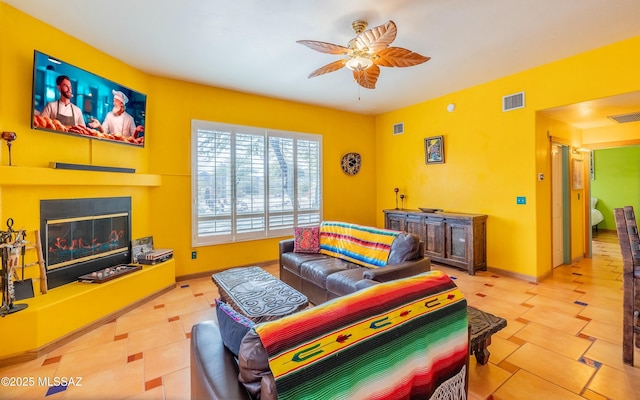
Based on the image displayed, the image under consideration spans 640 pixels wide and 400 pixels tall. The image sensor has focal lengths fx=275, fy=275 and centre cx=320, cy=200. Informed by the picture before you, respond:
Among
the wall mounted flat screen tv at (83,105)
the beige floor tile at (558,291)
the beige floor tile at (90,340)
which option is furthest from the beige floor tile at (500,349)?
the wall mounted flat screen tv at (83,105)

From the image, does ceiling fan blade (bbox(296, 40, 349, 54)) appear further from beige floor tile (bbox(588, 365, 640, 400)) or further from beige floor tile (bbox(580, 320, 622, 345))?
beige floor tile (bbox(580, 320, 622, 345))

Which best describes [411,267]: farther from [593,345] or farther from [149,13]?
[149,13]

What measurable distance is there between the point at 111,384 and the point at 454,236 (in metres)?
4.42

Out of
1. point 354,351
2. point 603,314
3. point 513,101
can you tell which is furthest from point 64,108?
point 603,314

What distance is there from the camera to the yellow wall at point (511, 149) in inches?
128

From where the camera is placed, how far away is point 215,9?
2.43 m

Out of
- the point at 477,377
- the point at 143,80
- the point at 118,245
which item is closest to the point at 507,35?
the point at 477,377

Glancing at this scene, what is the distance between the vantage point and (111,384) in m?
1.95

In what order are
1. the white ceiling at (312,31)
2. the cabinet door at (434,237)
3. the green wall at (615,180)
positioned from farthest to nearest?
the green wall at (615,180) → the cabinet door at (434,237) → the white ceiling at (312,31)

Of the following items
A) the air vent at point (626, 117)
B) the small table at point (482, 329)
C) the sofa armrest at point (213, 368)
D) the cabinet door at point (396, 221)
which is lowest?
the small table at point (482, 329)

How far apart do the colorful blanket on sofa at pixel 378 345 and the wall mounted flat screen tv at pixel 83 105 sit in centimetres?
314

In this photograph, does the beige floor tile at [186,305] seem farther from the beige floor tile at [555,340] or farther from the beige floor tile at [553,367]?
the beige floor tile at [555,340]

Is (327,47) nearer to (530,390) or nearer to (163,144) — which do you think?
(163,144)

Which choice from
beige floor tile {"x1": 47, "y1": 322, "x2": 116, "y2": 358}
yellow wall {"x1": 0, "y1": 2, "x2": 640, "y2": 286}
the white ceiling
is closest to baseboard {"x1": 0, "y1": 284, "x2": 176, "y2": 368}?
beige floor tile {"x1": 47, "y1": 322, "x2": 116, "y2": 358}
